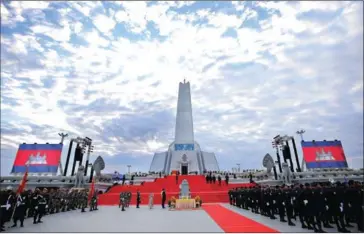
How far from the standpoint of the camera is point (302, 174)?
26.6 meters

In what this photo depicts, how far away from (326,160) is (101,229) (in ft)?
116

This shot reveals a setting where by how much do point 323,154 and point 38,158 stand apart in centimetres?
4357

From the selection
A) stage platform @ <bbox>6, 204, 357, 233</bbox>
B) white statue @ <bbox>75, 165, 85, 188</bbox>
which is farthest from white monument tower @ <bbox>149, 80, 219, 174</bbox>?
stage platform @ <bbox>6, 204, 357, 233</bbox>

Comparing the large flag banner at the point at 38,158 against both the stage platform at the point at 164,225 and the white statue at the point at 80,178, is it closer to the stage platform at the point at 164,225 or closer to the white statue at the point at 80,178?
the white statue at the point at 80,178

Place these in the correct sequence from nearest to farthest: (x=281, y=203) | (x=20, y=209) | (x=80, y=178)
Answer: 1. (x=20, y=209)
2. (x=281, y=203)
3. (x=80, y=178)

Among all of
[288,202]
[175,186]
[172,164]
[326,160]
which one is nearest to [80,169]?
[175,186]

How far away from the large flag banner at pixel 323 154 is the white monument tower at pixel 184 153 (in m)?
18.1

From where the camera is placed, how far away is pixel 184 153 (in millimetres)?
40938

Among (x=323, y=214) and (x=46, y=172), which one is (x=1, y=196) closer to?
(x=323, y=214)

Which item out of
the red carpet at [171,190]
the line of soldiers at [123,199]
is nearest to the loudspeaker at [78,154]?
the red carpet at [171,190]

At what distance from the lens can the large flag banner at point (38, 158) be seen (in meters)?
29.5

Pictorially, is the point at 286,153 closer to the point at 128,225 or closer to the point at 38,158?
the point at 128,225

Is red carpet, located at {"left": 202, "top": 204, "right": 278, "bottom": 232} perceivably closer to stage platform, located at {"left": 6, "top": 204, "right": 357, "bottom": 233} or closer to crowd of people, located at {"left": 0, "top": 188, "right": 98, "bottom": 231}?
stage platform, located at {"left": 6, "top": 204, "right": 357, "bottom": 233}

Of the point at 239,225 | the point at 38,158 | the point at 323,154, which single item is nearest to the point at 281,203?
the point at 239,225
